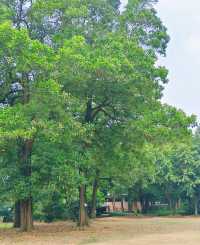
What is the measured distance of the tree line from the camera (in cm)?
2250

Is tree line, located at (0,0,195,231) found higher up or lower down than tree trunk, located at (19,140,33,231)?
higher up

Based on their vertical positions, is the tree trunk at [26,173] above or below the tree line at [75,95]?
below

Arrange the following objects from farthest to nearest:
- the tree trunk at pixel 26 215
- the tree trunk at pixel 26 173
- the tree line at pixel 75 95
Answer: the tree trunk at pixel 26 215 < the tree trunk at pixel 26 173 < the tree line at pixel 75 95

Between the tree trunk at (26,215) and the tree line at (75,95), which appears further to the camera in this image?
the tree trunk at (26,215)

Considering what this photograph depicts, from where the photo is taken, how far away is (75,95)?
25047 mm

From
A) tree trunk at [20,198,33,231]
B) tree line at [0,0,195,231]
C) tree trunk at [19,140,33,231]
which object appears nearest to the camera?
tree line at [0,0,195,231]

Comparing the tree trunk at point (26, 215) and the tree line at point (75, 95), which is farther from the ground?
the tree line at point (75, 95)

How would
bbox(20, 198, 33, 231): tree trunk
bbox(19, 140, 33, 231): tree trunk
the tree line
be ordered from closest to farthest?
the tree line → bbox(19, 140, 33, 231): tree trunk → bbox(20, 198, 33, 231): tree trunk

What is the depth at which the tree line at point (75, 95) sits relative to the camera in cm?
2250

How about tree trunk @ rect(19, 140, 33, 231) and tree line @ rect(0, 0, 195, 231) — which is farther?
tree trunk @ rect(19, 140, 33, 231)

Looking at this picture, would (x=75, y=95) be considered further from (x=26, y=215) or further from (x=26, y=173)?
(x=26, y=215)

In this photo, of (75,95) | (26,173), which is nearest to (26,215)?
(26,173)

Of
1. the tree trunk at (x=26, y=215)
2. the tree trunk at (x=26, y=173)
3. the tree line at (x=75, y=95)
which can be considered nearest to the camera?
the tree line at (x=75, y=95)

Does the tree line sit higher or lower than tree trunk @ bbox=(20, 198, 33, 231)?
higher
